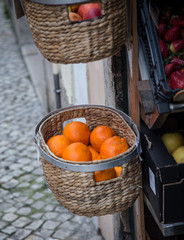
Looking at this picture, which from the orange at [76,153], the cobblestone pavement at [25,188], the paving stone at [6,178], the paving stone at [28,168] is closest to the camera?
the orange at [76,153]

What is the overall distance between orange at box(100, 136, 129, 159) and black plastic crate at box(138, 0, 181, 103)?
0.94 ft

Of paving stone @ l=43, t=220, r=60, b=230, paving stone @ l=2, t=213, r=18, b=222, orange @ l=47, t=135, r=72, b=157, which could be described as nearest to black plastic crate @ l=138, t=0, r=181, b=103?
orange @ l=47, t=135, r=72, b=157

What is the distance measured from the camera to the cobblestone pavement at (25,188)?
374cm

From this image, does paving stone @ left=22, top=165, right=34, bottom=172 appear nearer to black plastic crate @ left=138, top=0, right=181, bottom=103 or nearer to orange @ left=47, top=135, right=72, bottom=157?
orange @ left=47, top=135, right=72, bottom=157

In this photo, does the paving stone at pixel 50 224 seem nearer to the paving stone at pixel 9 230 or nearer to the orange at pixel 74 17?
the paving stone at pixel 9 230

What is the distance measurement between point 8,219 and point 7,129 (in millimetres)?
2111

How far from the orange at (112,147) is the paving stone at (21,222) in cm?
234

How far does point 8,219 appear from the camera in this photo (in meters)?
3.93

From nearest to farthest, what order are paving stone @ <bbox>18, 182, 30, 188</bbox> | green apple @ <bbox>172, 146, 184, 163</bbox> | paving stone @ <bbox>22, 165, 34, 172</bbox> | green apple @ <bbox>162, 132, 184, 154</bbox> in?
green apple @ <bbox>172, 146, 184, 163</bbox>, green apple @ <bbox>162, 132, 184, 154</bbox>, paving stone @ <bbox>18, 182, 30, 188</bbox>, paving stone @ <bbox>22, 165, 34, 172</bbox>

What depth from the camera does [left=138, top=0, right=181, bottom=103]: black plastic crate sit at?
5.32 feet

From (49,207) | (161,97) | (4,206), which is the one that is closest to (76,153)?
(161,97)

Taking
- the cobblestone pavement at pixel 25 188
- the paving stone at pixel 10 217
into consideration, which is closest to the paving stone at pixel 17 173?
the cobblestone pavement at pixel 25 188

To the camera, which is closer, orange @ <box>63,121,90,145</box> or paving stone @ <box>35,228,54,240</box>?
orange @ <box>63,121,90,145</box>

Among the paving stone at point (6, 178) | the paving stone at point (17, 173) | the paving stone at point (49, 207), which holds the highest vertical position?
the paving stone at point (6, 178)
